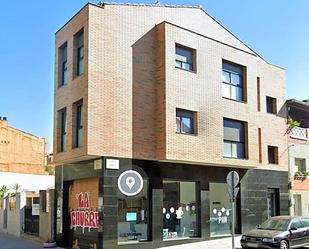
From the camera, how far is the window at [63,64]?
66.5 ft

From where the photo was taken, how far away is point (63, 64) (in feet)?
67.7

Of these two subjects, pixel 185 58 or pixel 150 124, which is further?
pixel 185 58

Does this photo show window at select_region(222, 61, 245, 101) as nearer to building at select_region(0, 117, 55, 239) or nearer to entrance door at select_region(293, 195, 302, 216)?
entrance door at select_region(293, 195, 302, 216)

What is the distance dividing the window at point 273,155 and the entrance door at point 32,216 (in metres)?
13.0

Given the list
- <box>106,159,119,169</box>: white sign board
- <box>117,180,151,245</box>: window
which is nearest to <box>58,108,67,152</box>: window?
<box>106,159,119,169</box>: white sign board

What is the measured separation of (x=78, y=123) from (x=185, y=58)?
5550mm

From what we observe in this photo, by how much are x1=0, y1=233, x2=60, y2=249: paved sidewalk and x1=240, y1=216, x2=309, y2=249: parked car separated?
930 cm

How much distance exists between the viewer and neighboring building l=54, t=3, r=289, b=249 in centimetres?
1752

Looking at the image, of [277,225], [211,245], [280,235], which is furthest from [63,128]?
[280,235]

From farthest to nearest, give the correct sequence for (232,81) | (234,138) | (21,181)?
(21,181), (232,81), (234,138)

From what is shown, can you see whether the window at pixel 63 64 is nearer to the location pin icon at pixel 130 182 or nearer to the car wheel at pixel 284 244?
the location pin icon at pixel 130 182

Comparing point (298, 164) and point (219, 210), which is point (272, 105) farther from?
point (219, 210)

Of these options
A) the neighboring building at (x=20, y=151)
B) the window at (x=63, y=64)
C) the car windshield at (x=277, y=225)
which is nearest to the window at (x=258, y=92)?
the car windshield at (x=277, y=225)

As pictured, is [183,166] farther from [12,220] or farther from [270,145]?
[12,220]
